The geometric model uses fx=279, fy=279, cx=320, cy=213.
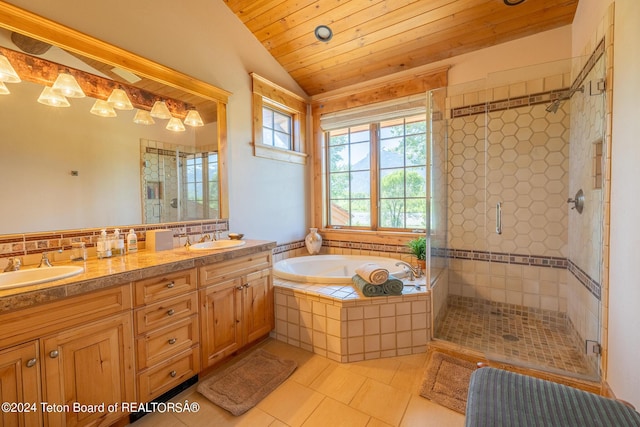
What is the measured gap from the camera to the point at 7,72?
1.50 m

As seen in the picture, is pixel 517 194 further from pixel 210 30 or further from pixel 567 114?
pixel 210 30

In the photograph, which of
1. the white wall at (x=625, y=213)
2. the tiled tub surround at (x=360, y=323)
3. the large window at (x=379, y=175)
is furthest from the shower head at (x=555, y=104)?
the tiled tub surround at (x=360, y=323)

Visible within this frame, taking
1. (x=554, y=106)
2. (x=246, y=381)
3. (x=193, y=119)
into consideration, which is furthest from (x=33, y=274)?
(x=554, y=106)

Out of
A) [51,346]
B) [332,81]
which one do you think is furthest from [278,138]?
[51,346]

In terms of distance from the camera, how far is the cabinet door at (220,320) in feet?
6.07

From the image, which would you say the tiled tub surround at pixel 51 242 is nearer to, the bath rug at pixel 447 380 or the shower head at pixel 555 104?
the bath rug at pixel 447 380

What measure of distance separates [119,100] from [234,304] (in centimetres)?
166

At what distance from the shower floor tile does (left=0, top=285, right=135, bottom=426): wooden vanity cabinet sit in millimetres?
2173

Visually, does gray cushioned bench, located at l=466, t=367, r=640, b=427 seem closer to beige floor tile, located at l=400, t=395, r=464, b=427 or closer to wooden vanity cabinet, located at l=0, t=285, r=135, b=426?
beige floor tile, located at l=400, t=395, r=464, b=427

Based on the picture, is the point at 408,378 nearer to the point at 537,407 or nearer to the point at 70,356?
the point at 537,407

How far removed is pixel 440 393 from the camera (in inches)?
67.6

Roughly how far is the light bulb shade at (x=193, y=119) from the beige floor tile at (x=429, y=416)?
2.62m

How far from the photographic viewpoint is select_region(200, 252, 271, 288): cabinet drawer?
1.86m

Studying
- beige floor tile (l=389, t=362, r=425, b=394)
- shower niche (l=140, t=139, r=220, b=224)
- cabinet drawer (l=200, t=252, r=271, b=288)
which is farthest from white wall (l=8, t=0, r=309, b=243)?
beige floor tile (l=389, t=362, r=425, b=394)
